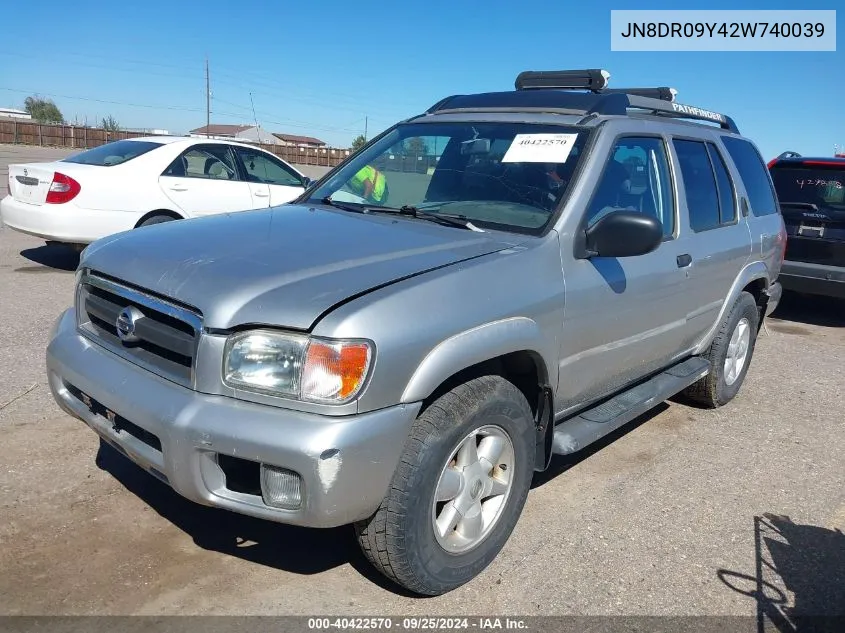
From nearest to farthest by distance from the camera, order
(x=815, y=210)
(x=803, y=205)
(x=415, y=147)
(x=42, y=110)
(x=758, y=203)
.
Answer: (x=415, y=147) → (x=758, y=203) → (x=815, y=210) → (x=803, y=205) → (x=42, y=110)

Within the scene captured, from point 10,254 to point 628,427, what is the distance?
7653 mm

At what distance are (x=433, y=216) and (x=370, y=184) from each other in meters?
0.68

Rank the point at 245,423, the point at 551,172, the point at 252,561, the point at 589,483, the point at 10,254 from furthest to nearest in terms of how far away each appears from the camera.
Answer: the point at 10,254
the point at 589,483
the point at 551,172
the point at 252,561
the point at 245,423

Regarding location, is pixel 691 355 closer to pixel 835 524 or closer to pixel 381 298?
pixel 835 524

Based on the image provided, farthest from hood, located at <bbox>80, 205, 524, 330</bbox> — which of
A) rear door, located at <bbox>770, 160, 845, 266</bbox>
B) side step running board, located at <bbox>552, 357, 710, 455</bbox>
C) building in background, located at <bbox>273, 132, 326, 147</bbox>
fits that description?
building in background, located at <bbox>273, 132, 326, 147</bbox>

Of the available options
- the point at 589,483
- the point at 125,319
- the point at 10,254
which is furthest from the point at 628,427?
the point at 10,254

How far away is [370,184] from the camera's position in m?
3.92

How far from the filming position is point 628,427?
15.6 feet

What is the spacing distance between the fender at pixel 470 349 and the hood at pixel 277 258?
11.7 inches

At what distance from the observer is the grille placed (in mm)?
2480

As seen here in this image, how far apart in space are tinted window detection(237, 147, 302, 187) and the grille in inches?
230

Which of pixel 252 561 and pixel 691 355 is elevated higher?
pixel 691 355

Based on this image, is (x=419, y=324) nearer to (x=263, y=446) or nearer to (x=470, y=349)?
(x=470, y=349)

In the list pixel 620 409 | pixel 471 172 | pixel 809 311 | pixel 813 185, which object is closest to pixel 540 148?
pixel 471 172
